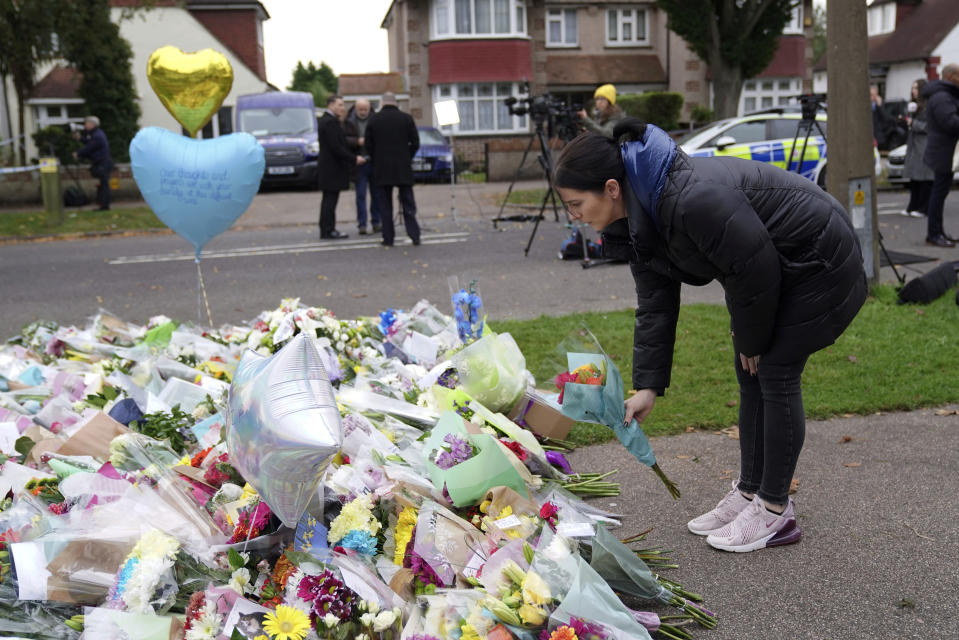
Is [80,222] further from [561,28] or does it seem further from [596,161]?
[561,28]

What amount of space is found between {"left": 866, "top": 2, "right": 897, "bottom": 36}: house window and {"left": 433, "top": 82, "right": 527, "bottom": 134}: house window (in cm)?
2370

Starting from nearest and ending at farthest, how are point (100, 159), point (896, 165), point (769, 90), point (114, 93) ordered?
point (896, 165) < point (100, 159) < point (114, 93) < point (769, 90)

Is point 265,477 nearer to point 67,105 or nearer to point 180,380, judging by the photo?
point 180,380

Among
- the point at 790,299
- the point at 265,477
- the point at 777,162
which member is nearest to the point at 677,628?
the point at 790,299

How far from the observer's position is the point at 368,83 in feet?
130

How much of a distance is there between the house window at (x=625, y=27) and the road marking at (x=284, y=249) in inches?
962

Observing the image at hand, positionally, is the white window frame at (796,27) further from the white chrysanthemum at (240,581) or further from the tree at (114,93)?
the white chrysanthemum at (240,581)

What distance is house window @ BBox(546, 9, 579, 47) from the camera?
1315 inches

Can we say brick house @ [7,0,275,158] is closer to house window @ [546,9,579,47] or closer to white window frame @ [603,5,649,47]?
house window @ [546,9,579,47]

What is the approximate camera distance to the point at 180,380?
425 centimetres

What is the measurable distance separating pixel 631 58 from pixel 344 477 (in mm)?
33462

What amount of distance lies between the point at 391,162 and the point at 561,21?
80.1ft

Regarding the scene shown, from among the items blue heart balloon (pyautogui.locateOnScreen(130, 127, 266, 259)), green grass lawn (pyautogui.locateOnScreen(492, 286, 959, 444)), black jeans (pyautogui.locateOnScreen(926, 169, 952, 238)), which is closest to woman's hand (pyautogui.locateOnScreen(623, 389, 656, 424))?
green grass lawn (pyautogui.locateOnScreen(492, 286, 959, 444))

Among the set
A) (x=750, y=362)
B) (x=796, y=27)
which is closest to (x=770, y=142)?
(x=750, y=362)
